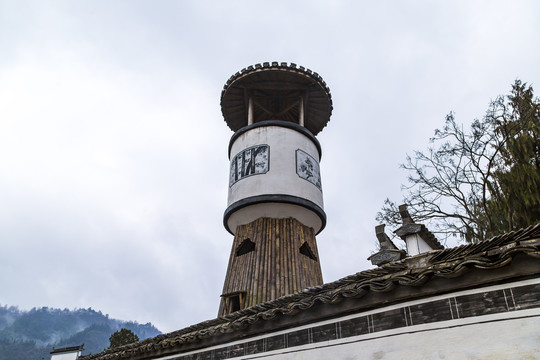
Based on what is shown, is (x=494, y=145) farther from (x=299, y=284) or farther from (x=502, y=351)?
(x=502, y=351)

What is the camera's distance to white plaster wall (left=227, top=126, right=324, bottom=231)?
13469 millimetres

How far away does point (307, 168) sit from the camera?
570 inches

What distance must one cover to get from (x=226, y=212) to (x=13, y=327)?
534 feet

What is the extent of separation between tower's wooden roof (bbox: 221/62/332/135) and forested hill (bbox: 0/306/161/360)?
96.0 m

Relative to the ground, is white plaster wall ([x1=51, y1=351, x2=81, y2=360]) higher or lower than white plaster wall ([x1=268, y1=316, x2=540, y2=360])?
higher

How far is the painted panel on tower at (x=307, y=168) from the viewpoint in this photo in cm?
1415

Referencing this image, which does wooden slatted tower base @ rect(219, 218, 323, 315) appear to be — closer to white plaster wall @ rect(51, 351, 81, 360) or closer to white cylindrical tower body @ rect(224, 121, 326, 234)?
white cylindrical tower body @ rect(224, 121, 326, 234)

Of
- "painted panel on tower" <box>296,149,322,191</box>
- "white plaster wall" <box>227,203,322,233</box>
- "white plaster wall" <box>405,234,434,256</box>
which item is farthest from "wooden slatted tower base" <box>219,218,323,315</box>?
"white plaster wall" <box>405,234,434,256</box>

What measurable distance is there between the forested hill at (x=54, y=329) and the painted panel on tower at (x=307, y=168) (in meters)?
98.0

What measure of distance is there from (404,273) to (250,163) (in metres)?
9.56

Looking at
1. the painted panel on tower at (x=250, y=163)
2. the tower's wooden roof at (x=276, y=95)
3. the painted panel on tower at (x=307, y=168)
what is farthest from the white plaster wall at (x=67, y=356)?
the painted panel on tower at (x=307, y=168)

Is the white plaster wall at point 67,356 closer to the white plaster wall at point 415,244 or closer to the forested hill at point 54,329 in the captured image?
the white plaster wall at point 415,244

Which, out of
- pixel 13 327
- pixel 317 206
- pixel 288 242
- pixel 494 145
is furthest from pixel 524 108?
pixel 13 327

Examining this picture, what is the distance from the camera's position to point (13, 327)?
14512 centimetres
